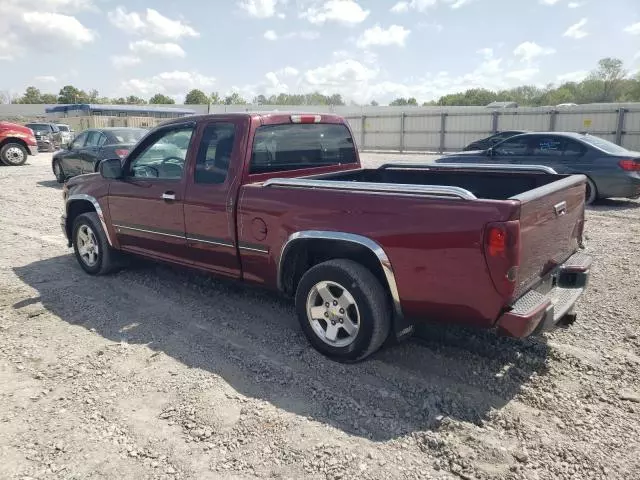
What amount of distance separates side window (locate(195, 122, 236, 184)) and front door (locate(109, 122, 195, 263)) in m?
0.23

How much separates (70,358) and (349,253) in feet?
7.74

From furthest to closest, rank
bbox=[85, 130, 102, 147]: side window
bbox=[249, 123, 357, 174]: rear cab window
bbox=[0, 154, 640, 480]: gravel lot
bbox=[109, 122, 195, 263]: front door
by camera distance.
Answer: bbox=[85, 130, 102, 147]: side window < bbox=[109, 122, 195, 263]: front door < bbox=[249, 123, 357, 174]: rear cab window < bbox=[0, 154, 640, 480]: gravel lot

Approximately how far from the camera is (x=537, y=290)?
344 cm

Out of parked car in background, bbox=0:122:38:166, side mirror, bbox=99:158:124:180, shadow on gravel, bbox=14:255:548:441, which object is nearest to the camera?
shadow on gravel, bbox=14:255:548:441

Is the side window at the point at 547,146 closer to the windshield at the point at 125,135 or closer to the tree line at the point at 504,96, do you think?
the windshield at the point at 125,135

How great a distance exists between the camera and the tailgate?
3.05m

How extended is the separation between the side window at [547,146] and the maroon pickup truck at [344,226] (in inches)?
256

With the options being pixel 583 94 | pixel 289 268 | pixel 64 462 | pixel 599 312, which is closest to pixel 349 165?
pixel 289 268

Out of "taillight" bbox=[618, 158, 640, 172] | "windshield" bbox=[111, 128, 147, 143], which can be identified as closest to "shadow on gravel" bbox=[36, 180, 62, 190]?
"windshield" bbox=[111, 128, 147, 143]

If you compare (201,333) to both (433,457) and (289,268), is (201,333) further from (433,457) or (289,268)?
(433,457)

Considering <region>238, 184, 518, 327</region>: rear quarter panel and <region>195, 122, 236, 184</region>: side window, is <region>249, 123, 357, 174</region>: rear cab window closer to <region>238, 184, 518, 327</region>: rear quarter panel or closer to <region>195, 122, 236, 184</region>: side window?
<region>195, 122, 236, 184</region>: side window

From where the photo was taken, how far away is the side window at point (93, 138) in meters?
13.7

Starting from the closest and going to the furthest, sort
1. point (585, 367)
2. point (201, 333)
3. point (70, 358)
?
point (585, 367) < point (70, 358) < point (201, 333)

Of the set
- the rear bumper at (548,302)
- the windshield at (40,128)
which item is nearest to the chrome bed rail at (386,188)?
the rear bumper at (548,302)
